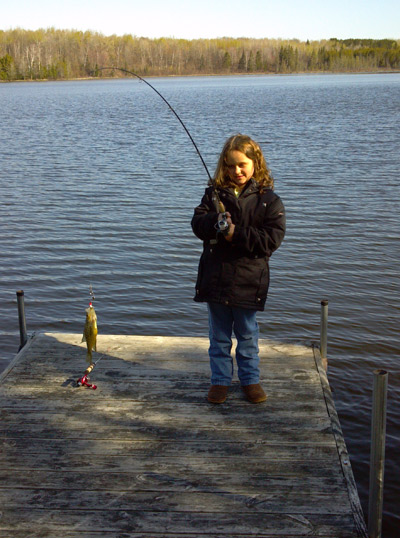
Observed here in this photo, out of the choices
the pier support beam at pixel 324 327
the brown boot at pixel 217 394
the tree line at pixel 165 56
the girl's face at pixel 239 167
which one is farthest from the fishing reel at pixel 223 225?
the tree line at pixel 165 56

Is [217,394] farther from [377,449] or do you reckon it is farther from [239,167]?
[239,167]

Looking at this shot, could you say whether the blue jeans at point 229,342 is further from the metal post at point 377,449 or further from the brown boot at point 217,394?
the metal post at point 377,449

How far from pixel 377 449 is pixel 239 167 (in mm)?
1764

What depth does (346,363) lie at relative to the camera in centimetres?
695

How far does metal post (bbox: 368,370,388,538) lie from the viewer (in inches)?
125

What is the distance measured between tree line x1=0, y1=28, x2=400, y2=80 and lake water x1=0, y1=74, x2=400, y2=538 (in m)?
95.3

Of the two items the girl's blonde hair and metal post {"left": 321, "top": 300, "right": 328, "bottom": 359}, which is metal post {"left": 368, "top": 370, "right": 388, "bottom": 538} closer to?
the girl's blonde hair

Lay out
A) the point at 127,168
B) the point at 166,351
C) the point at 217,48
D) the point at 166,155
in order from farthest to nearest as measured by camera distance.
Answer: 1. the point at 217,48
2. the point at 166,155
3. the point at 127,168
4. the point at 166,351

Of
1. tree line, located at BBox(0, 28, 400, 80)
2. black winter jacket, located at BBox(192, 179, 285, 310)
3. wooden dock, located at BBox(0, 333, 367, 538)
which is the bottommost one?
wooden dock, located at BBox(0, 333, 367, 538)

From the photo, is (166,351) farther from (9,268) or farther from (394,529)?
(9,268)

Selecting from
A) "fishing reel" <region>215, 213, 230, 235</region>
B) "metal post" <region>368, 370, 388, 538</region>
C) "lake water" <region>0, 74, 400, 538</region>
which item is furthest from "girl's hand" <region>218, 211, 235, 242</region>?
"lake water" <region>0, 74, 400, 538</region>

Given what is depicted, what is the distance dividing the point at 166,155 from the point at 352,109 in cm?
1936

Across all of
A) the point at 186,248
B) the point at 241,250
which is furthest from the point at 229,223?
the point at 186,248

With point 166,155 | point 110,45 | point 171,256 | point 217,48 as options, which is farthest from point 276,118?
point 217,48
